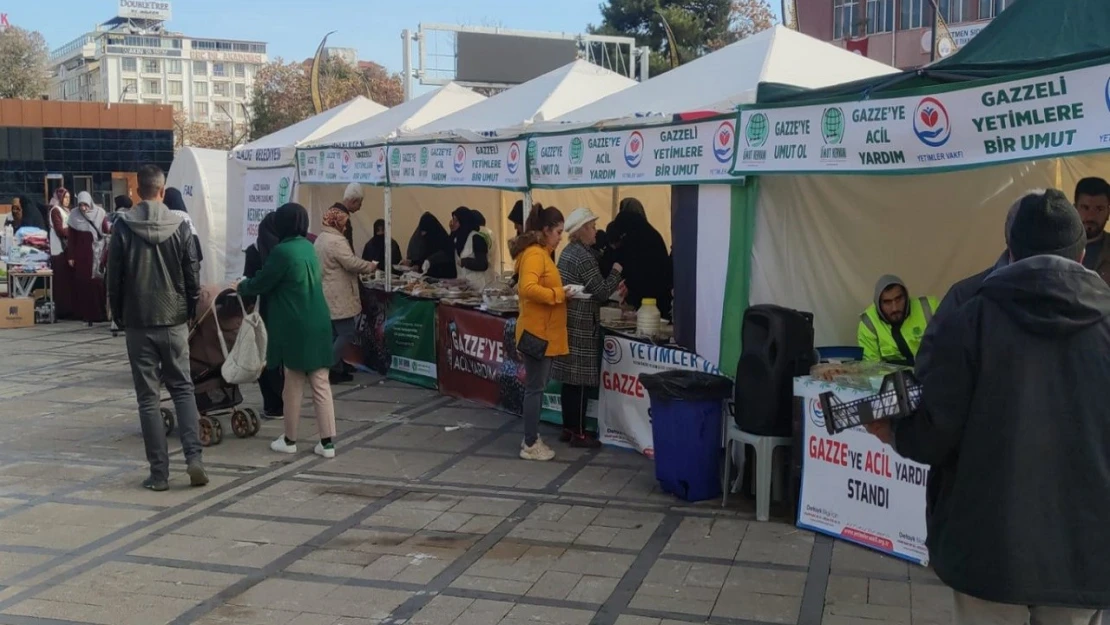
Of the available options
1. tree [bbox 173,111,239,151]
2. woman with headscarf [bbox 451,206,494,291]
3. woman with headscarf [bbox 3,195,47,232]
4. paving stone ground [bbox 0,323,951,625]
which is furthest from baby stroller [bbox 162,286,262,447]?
tree [bbox 173,111,239,151]

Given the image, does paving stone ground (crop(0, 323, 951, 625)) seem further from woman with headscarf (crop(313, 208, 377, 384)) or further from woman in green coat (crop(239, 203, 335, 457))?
woman with headscarf (crop(313, 208, 377, 384))

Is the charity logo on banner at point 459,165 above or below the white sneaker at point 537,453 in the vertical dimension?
above

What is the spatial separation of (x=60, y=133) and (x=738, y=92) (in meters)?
33.4

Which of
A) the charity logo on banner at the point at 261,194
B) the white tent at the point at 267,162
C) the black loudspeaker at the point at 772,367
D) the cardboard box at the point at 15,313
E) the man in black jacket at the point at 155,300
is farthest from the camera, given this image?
the cardboard box at the point at 15,313

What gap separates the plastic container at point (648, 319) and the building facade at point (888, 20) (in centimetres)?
2835

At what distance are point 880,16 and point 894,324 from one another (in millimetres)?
34539

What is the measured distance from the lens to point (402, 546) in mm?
5570

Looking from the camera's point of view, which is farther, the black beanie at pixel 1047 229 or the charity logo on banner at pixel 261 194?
the charity logo on banner at pixel 261 194

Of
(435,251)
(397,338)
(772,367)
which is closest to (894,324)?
(772,367)

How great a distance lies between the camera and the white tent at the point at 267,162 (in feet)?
41.8

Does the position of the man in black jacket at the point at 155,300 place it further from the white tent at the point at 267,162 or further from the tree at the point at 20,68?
the tree at the point at 20,68

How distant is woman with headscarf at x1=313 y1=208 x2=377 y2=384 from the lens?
30.4ft

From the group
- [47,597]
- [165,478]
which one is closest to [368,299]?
[165,478]

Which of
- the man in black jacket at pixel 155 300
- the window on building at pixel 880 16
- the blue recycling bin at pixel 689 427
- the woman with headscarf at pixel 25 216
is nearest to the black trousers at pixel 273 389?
the man in black jacket at pixel 155 300
